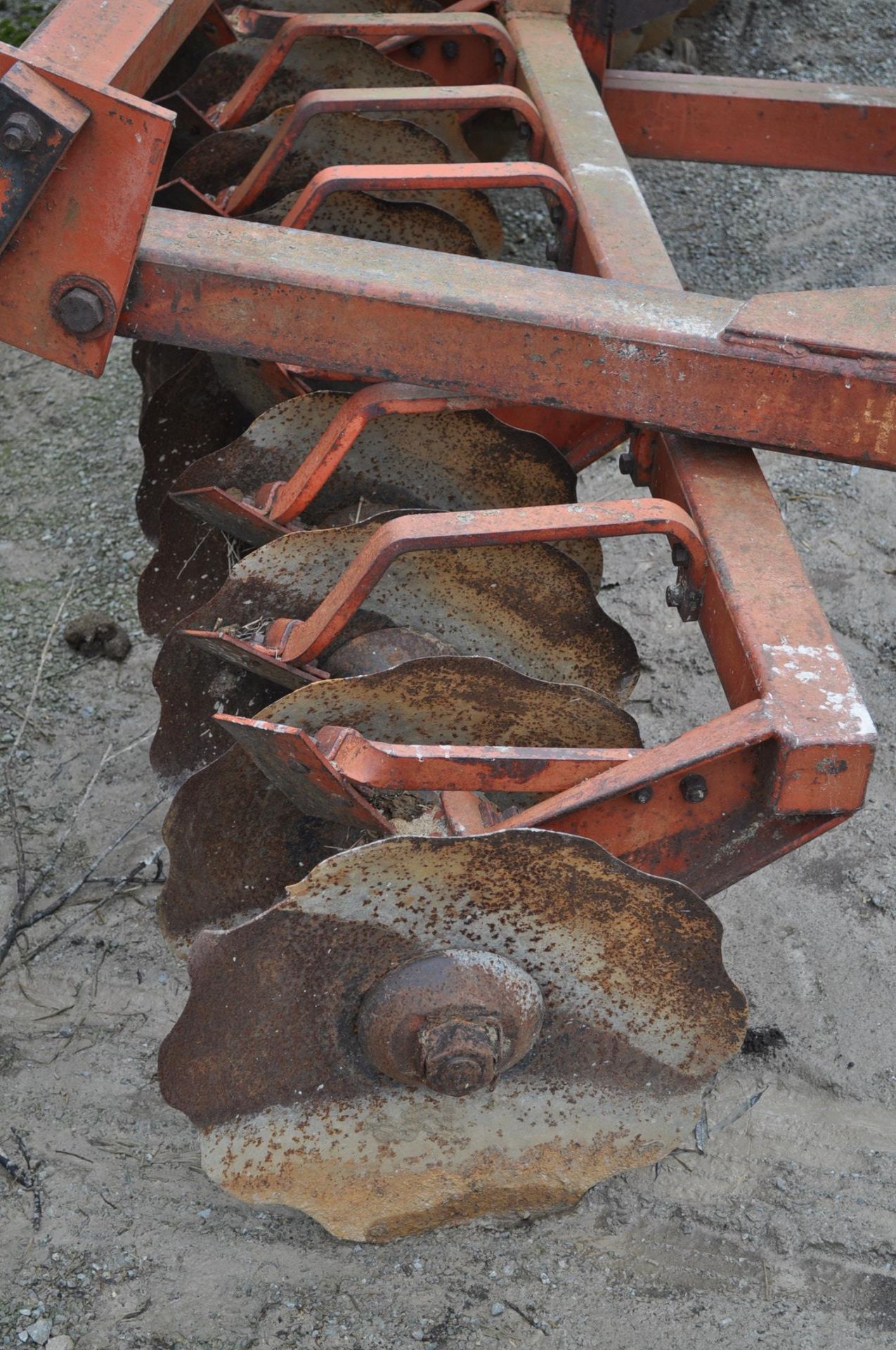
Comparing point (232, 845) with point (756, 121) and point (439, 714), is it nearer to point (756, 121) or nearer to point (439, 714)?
point (439, 714)

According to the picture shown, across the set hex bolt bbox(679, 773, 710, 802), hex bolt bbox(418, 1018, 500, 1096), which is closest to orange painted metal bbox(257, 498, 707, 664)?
hex bolt bbox(679, 773, 710, 802)

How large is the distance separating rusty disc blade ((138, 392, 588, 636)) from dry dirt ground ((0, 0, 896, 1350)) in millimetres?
802

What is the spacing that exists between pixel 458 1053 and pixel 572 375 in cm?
114

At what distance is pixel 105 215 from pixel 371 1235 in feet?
5.28

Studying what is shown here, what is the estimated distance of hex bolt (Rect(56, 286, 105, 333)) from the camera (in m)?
2.14

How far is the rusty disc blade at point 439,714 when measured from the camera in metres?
2.00

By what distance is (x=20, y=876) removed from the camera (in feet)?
9.40

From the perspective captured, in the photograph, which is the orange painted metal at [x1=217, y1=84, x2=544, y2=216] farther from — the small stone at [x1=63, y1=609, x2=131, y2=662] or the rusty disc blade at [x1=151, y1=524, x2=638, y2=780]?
the rusty disc blade at [x1=151, y1=524, x2=638, y2=780]

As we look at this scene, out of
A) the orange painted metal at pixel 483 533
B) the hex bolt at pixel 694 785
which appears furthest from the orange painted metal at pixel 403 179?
the hex bolt at pixel 694 785

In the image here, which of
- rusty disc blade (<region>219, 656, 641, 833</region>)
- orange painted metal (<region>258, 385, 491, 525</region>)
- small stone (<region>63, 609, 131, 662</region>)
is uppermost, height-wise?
orange painted metal (<region>258, 385, 491, 525</region>)

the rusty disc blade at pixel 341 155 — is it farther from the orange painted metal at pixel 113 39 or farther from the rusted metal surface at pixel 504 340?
the rusted metal surface at pixel 504 340

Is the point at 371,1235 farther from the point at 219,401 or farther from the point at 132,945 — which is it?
the point at 219,401

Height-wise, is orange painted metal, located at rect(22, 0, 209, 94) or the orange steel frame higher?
orange painted metal, located at rect(22, 0, 209, 94)

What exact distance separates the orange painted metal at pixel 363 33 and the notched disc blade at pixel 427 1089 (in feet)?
8.11
